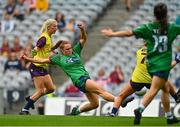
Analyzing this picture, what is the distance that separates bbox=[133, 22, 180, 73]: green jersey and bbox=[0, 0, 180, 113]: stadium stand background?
1064 centimetres

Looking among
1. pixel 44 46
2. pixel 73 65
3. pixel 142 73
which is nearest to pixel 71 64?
pixel 73 65

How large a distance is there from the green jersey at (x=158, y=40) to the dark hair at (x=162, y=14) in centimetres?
7

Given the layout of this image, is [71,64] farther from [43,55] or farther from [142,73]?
[142,73]

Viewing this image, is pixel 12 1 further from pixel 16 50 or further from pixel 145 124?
pixel 145 124

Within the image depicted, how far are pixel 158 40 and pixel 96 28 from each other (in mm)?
15373

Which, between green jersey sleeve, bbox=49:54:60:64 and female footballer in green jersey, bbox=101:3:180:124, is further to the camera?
green jersey sleeve, bbox=49:54:60:64

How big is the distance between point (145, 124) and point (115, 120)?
1.35 meters

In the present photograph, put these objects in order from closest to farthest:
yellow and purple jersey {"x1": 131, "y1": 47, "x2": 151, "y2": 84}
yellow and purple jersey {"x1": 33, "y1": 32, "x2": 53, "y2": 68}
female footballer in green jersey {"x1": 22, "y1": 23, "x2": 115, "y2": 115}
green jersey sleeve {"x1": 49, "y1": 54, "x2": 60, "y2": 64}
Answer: female footballer in green jersey {"x1": 22, "y1": 23, "x2": 115, "y2": 115}
green jersey sleeve {"x1": 49, "y1": 54, "x2": 60, "y2": 64}
yellow and purple jersey {"x1": 131, "y1": 47, "x2": 151, "y2": 84}
yellow and purple jersey {"x1": 33, "y1": 32, "x2": 53, "y2": 68}

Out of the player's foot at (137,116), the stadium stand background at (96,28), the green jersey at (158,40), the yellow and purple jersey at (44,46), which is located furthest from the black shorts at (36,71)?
the stadium stand background at (96,28)

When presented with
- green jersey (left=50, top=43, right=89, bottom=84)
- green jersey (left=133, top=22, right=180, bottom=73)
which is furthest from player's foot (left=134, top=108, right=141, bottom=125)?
green jersey (left=50, top=43, right=89, bottom=84)

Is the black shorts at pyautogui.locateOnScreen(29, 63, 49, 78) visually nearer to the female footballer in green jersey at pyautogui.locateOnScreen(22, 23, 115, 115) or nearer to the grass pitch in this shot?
the female footballer in green jersey at pyautogui.locateOnScreen(22, 23, 115, 115)

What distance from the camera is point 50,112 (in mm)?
24578

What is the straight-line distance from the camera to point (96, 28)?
99.8 feet

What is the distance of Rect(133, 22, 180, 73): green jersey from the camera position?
593 inches
